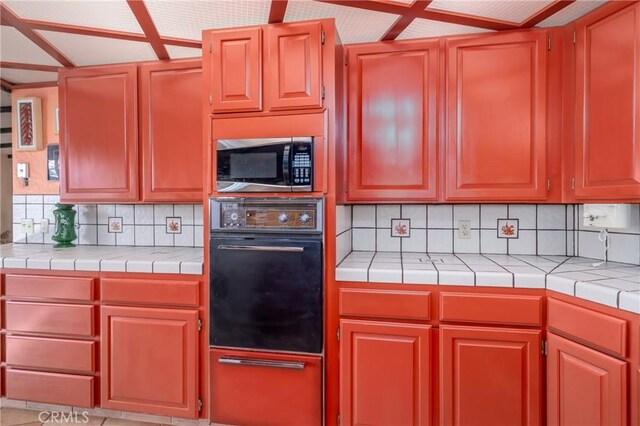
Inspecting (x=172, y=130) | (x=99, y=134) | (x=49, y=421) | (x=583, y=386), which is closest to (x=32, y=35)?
(x=99, y=134)

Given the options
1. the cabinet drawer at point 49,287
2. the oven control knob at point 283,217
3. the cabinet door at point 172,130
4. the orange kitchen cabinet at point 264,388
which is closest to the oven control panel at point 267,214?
the oven control knob at point 283,217

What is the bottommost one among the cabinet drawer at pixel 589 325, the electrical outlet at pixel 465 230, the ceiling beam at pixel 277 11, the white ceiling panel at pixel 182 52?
the cabinet drawer at pixel 589 325

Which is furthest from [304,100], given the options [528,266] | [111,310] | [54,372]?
[54,372]

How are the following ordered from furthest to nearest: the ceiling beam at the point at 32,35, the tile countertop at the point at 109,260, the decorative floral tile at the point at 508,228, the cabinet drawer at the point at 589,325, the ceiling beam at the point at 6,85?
1. the ceiling beam at the point at 6,85
2. the decorative floral tile at the point at 508,228
3. the tile countertop at the point at 109,260
4. the ceiling beam at the point at 32,35
5. the cabinet drawer at the point at 589,325

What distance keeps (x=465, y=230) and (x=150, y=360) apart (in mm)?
1936

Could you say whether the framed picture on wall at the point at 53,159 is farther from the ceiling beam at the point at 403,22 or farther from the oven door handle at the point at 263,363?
the ceiling beam at the point at 403,22

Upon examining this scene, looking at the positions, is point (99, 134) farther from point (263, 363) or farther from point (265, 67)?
point (263, 363)

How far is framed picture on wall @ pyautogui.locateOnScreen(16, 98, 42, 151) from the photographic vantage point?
2439 mm

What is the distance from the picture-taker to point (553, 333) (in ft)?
4.55

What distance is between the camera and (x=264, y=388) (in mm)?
1590

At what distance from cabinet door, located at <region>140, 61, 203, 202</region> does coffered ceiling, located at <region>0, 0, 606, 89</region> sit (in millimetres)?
141

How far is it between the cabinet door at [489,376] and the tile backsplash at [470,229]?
66 centimetres

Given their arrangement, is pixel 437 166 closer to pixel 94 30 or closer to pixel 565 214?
pixel 565 214

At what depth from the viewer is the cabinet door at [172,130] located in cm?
199
